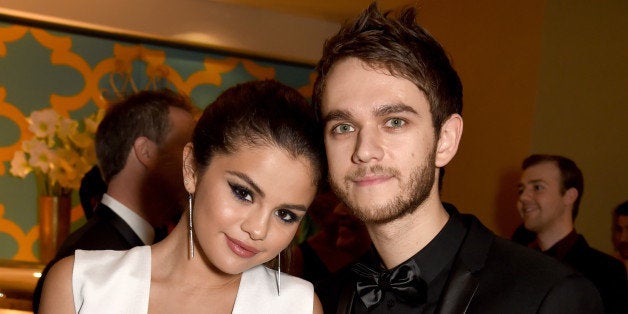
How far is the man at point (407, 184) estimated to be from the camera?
190 cm

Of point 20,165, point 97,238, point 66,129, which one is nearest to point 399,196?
point 97,238

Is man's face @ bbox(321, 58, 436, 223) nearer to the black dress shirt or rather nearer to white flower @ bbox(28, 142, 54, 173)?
the black dress shirt

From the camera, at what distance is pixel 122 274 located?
2070 mm

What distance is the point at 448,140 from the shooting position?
6.98 feet

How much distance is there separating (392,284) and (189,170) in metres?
0.66

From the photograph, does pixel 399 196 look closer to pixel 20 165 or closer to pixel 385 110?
pixel 385 110

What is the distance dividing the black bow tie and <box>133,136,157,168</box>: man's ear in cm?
116

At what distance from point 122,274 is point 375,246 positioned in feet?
2.34

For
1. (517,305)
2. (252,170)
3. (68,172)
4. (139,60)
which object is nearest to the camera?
(517,305)

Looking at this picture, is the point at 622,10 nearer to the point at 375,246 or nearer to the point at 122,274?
the point at 375,246

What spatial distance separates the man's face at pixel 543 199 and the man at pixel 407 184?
8.06 ft

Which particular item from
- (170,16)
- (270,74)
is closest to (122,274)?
(170,16)

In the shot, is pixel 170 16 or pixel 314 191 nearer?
pixel 314 191

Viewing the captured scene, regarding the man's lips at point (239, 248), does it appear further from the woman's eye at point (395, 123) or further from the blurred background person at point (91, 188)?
the blurred background person at point (91, 188)
